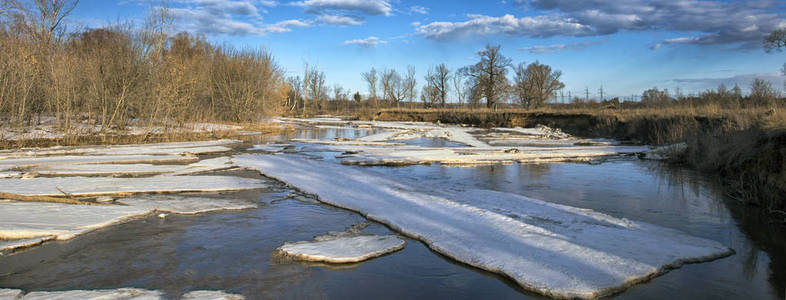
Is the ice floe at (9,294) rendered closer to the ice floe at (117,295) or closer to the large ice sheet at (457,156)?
the ice floe at (117,295)

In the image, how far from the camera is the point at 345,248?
4.61m

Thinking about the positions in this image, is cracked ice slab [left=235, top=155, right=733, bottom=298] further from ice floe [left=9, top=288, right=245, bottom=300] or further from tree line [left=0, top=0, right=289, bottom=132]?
tree line [left=0, top=0, right=289, bottom=132]

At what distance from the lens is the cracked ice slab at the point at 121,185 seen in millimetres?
6875

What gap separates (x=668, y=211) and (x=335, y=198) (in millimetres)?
4852

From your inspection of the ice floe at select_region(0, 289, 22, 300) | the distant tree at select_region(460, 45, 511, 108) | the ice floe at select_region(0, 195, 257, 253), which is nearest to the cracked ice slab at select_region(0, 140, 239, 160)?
the ice floe at select_region(0, 195, 257, 253)

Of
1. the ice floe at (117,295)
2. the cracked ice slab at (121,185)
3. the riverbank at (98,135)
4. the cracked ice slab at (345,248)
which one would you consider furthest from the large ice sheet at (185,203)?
the riverbank at (98,135)

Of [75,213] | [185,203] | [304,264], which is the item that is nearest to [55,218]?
[75,213]

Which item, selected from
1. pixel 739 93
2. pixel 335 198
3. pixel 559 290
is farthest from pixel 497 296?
pixel 739 93

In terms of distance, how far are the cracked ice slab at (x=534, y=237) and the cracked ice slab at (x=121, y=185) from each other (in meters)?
1.58

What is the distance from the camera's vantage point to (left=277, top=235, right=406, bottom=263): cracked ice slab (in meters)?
4.36

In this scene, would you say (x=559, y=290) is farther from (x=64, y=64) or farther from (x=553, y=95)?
(x=553, y=95)

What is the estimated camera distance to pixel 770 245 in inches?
189

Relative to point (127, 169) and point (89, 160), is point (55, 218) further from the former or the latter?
point (89, 160)

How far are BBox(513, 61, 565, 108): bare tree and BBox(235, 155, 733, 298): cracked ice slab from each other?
48.4 meters
